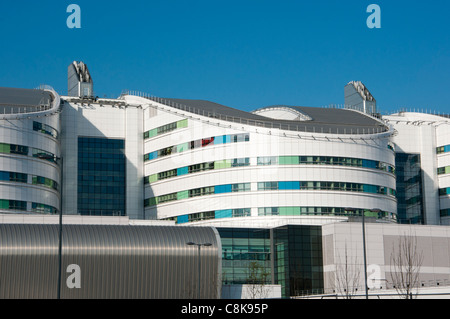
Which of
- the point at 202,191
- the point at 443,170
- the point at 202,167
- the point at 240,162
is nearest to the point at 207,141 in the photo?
the point at 202,167

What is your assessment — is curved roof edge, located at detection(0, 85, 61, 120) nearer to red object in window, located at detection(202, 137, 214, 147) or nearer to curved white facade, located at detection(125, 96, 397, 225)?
curved white facade, located at detection(125, 96, 397, 225)

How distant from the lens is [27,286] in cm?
8250

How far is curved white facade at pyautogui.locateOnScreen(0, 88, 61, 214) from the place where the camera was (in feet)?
355

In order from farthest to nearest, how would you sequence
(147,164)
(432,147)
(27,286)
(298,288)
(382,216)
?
(432,147) < (147,164) < (382,216) < (298,288) < (27,286)

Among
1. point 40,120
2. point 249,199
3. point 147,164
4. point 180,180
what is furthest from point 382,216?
point 40,120

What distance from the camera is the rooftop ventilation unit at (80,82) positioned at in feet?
436

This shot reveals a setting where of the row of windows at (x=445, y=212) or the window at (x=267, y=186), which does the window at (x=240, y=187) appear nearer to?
the window at (x=267, y=186)

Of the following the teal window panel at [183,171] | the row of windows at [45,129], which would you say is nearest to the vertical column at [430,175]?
the teal window panel at [183,171]

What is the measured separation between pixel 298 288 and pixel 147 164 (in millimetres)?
43505

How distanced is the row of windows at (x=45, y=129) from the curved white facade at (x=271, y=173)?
19.3 meters

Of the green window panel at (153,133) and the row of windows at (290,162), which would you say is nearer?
the row of windows at (290,162)

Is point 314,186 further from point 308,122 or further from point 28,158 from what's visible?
point 28,158

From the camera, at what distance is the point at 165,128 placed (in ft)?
417

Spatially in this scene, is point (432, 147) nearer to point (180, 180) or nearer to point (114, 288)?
point (180, 180)
